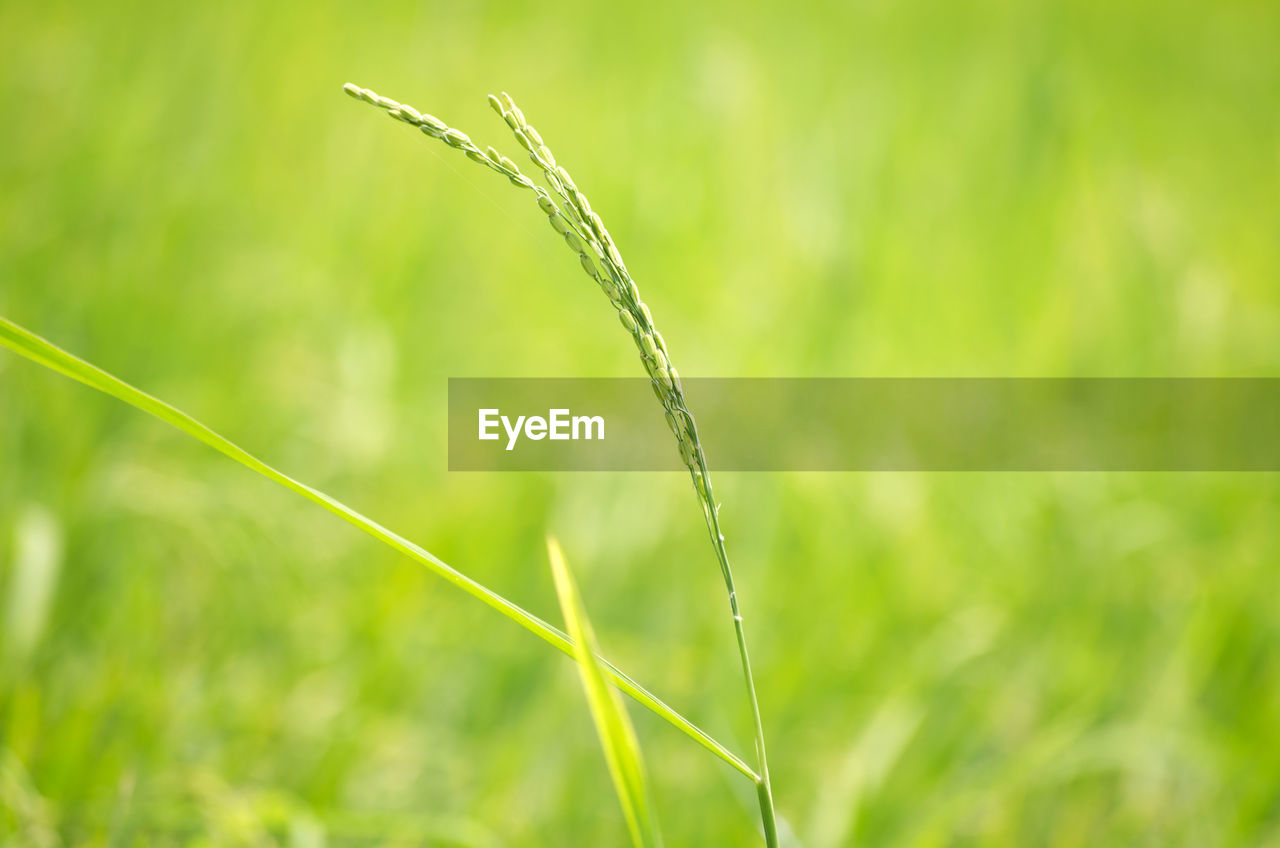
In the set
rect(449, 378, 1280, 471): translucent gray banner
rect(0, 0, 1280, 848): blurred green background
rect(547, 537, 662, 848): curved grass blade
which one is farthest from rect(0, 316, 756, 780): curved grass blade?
rect(449, 378, 1280, 471): translucent gray banner

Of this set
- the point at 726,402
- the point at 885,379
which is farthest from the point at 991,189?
the point at 726,402

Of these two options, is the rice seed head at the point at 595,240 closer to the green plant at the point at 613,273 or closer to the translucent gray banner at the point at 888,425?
the green plant at the point at 613,273

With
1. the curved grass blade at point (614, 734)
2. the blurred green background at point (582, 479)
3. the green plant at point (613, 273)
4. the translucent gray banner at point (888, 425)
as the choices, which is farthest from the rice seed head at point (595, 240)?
the translucent gray banner at point (888, 425)

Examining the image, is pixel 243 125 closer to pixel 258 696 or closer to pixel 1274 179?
pixel 258 696

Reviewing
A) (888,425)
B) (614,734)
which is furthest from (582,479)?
(614,734)

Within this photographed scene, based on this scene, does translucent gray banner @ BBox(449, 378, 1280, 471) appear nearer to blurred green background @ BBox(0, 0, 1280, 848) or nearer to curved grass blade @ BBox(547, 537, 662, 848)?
blurred green background @ BBox(0, 0, 1280, 848)

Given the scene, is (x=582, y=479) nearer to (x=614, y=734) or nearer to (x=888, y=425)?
(x=888, y=425)
